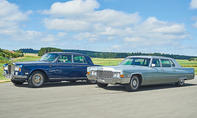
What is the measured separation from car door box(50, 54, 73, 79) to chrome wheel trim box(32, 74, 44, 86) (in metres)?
0.58

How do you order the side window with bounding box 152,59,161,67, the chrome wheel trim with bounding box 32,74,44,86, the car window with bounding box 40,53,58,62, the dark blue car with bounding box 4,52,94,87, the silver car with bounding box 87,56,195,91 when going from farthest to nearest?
the car window with bounding box 40,53,58,62 < the side window with bounding box 152,59,161,67 < the chrome wheel trim with bounding box 32,74,44,86 < the dark blue car with bounding box 4,52,94,87 < the silver car with bounding box 87,56,195,91

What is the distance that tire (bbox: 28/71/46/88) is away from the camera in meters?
11.6

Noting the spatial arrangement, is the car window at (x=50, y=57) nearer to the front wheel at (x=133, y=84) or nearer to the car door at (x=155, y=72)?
the front wheel at (x=133, y=84)

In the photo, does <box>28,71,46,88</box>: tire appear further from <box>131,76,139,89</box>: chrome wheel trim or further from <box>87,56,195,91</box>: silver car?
<box>131,76,139,89</box>: chrome wheel trim

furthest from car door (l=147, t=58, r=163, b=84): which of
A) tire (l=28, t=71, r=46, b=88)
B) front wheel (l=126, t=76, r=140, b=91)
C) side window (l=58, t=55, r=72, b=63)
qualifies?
tire (l=28, t=71, r=46, b=88)

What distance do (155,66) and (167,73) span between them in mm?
824

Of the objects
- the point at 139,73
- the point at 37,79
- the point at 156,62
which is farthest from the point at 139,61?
the point at 37,79

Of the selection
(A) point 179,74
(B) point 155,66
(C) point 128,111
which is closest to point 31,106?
(C) point 128,111

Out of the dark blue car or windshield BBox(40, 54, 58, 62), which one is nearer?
the dark blue car

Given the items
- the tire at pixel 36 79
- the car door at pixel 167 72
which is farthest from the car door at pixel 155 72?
the tire at pixel 36 79

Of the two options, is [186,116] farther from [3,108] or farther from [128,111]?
[3,108]

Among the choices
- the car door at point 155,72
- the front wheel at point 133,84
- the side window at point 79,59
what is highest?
the side window at point 79,59

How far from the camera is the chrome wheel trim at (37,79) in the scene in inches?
462

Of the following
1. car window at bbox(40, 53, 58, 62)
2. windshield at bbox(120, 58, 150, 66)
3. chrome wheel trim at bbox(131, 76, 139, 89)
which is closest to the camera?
chrome wheel trim at bbox(131, 76, 139, 89)
